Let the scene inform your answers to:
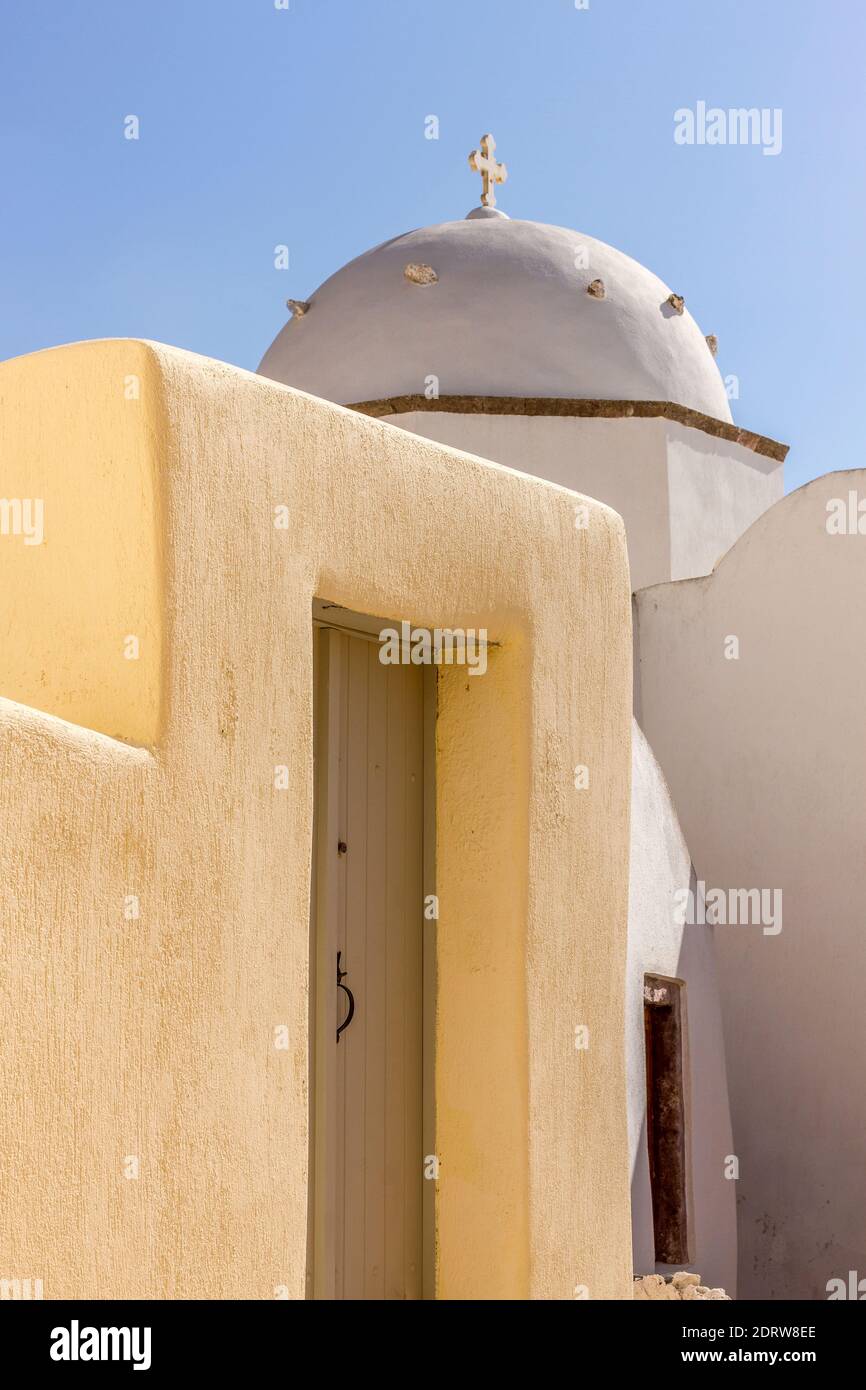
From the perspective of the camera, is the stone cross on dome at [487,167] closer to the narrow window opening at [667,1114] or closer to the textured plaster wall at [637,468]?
the textured plaster wall at [637,468]

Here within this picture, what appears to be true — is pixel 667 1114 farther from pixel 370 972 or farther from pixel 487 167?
pixel 487 167

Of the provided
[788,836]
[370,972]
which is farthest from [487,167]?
[370,972]

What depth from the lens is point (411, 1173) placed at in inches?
204

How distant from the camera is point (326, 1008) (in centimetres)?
488

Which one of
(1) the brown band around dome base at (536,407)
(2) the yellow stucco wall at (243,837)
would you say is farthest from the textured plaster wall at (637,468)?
(2) the yellow stucco wall at (243,837)

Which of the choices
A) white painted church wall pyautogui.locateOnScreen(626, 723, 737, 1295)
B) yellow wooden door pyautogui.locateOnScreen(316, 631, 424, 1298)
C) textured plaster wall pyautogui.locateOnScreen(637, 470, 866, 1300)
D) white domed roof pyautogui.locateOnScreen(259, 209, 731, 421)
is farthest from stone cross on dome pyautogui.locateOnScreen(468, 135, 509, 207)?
yellow wooden door pyautogui.locateOnScreen(316, 631, 424, 1298)

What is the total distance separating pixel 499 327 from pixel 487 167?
8.58 ft

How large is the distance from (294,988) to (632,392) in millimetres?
9070

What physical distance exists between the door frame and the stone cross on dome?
10027 mm

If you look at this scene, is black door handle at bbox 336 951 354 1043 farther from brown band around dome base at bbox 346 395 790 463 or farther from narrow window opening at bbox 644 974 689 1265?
brown band around dome base at bbox 346 395 790 463

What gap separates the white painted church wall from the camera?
7676mm
